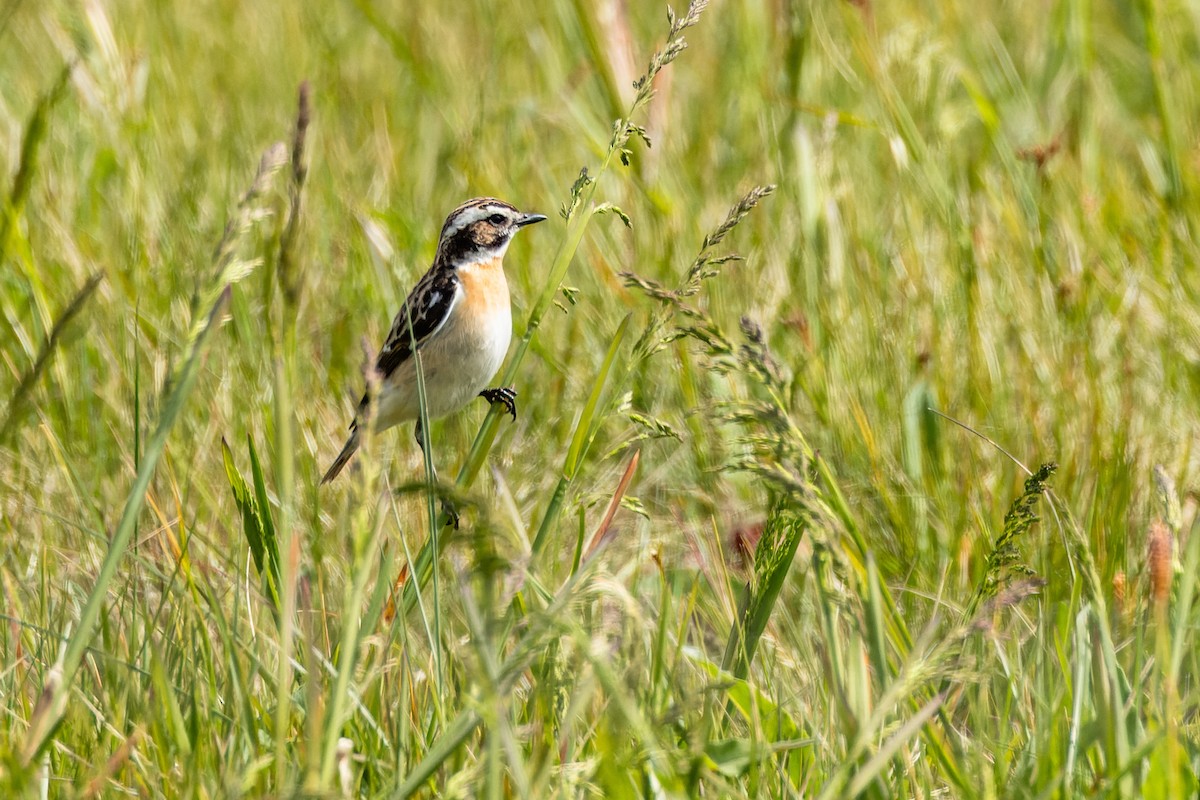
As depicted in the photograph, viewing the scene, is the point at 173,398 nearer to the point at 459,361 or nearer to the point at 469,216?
the point at 459,361

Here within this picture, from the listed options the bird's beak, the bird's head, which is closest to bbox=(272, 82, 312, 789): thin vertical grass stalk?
the bird's beak

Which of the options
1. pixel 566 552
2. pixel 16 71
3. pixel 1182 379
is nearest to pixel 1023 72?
pixel 1182 379

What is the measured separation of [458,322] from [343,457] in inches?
28.9

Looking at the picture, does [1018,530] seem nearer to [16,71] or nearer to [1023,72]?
[1023,72]

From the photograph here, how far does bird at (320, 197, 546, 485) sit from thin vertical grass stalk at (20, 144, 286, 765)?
237cm

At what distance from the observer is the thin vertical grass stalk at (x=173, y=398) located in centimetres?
169

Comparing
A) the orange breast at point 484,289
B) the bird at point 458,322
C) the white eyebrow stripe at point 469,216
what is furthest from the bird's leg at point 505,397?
the white eyebrow stripe at point 469,216

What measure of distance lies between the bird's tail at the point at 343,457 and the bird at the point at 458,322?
0.25ft

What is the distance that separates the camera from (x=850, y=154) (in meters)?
6.11

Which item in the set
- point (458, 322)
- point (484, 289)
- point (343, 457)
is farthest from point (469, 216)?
point (343, 457)

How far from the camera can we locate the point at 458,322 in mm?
4633

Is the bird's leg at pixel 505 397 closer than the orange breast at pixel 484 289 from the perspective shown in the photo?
Yes

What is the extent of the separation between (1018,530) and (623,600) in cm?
70

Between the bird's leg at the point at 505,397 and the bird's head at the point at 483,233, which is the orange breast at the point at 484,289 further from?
the bird's leg at the point at 505,397
